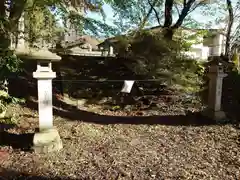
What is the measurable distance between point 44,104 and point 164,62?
4.90 metres

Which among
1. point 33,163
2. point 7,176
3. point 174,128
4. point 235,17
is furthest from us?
point 235,17

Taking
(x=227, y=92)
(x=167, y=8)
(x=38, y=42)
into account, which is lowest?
(x=227, y=92)

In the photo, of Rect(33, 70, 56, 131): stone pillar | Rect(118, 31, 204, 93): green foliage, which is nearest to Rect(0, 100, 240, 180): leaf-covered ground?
Rect(33, 70, 56, 131): stone pillar

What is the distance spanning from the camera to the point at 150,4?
10906mm

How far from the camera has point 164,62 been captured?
8008 mm

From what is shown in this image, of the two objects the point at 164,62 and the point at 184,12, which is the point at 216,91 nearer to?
the point at 164,62

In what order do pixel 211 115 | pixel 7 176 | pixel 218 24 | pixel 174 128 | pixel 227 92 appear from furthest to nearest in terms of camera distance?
pixel 218 24
pixel 227 92
pixel 211 115
pixel 174 128
pixel 7 176

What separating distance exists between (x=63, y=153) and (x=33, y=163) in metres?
0.53

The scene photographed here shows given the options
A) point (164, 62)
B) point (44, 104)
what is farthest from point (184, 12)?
point (44, 104)

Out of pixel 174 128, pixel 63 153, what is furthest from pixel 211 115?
pixel 63 153

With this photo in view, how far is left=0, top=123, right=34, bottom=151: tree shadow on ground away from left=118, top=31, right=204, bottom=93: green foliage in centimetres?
477

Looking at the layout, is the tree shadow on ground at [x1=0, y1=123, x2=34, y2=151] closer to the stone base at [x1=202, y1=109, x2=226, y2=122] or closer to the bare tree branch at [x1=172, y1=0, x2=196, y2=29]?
the stone base at [x1=202, y1=109, x2=226, y2=122]

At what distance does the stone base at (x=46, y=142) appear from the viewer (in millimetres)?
4020

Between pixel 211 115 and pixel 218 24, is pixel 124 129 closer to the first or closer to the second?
pixel 211 115
